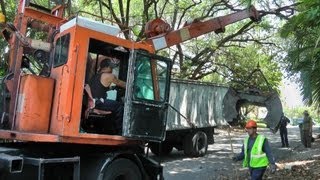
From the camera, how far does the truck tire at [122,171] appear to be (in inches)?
293

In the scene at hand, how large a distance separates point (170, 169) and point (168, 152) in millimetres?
3516

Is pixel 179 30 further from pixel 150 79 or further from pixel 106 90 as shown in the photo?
pixel 106 90

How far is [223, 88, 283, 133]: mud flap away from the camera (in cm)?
1470

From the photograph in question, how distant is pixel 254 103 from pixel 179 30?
22.4 feet

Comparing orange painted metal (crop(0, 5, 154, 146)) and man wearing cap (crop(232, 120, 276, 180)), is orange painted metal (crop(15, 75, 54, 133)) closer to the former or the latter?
orange painted metal (crop(0, 5, 154, 146))

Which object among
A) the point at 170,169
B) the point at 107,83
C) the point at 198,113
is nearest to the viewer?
the point at 107,83

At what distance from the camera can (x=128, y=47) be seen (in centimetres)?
768

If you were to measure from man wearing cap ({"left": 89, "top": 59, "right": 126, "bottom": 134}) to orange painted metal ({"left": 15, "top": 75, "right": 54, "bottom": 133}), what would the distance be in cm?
90

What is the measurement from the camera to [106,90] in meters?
7.96

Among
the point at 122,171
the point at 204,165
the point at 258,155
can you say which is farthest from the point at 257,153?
the point at 204,165

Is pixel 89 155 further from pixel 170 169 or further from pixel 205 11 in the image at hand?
pixel 205 11

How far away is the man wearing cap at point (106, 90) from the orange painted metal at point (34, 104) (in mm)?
904

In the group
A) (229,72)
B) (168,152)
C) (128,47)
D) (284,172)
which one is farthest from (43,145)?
(229,72)

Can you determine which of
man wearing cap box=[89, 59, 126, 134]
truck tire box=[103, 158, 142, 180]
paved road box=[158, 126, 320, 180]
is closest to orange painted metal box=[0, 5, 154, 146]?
truck tire box=[103, 158, 142, 180]
